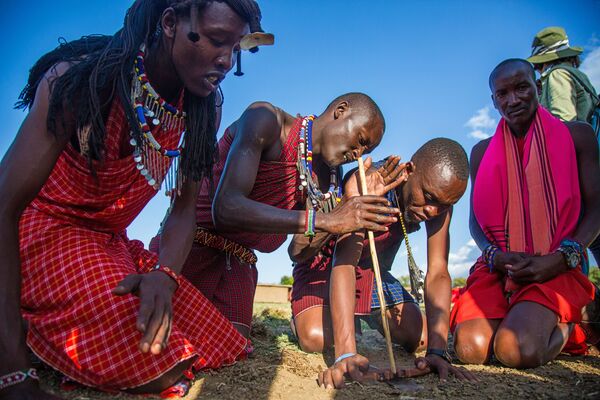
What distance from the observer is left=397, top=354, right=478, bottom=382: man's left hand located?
2412 mm

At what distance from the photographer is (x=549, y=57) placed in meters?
4.23

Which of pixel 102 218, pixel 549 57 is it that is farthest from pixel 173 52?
pixel 549 57

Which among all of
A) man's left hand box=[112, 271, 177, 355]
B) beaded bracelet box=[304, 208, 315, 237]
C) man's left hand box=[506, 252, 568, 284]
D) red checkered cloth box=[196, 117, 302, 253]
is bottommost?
man's left hand box=[112, 271, 177, 355]

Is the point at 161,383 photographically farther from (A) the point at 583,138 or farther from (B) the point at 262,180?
(A) the point at 583,138

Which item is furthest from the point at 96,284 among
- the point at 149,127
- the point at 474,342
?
the point at 474,342

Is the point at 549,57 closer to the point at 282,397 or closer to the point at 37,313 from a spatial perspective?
the point at 282,397

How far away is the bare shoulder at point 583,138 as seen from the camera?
3.29m

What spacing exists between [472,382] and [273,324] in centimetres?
260

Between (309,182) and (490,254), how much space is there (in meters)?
1.44

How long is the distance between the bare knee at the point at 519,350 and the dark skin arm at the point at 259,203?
1089mm

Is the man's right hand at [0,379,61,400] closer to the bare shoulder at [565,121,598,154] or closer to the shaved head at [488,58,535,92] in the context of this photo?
the shaved head at [488,58,535,92]

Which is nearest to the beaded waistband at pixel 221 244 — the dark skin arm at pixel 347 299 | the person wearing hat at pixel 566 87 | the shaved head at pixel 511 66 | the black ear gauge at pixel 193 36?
Answer: the dark skin arm at pixel 347 299

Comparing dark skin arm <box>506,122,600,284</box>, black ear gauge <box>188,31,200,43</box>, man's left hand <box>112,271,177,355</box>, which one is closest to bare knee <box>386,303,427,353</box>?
dark skin arm <box>506,122,600,284</box>

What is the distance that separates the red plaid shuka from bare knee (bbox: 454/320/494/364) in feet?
5.03
